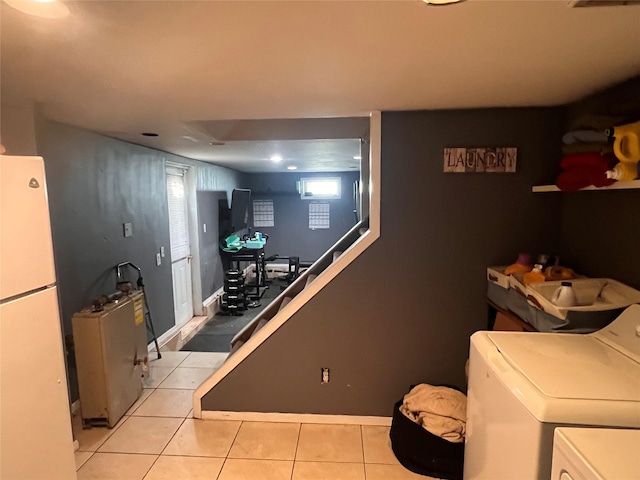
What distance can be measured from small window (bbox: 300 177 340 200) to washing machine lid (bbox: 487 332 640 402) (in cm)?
633

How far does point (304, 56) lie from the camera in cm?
135

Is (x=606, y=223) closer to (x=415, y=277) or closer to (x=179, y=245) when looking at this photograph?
(x=415, y=277)

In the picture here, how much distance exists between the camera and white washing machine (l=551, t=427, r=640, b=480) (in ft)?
2.88

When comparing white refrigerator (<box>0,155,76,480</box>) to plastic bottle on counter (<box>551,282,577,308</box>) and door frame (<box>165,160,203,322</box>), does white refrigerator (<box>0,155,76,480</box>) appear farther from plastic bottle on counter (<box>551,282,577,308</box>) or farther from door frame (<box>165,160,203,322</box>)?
door frame (<box>165,160,203,322</box>)

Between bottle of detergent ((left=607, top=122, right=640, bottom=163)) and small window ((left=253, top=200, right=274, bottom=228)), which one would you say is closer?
bottle of detergent ((left=607, top=122, right=640, bottom=163))

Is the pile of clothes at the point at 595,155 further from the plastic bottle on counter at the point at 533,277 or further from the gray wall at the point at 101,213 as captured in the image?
the gray wall at the point at 101,213

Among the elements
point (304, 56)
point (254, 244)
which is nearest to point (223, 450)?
point (304, 56)

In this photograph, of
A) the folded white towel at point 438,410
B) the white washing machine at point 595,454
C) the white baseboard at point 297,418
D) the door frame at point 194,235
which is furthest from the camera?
the door frame at point 194,235

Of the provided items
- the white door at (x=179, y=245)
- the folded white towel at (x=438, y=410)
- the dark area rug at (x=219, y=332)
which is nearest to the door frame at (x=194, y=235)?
the white door at (x=179, y=245)

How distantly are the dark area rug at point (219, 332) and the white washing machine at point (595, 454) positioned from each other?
3.54 m

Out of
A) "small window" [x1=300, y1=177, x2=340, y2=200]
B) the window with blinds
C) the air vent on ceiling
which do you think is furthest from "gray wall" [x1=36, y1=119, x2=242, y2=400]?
"small window" [x1=300, y1=177, x2=340, y2=200]

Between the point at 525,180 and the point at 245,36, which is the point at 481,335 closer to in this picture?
the point at 525,180

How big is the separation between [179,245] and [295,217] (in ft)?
11.4

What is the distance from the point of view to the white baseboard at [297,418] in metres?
2.47
